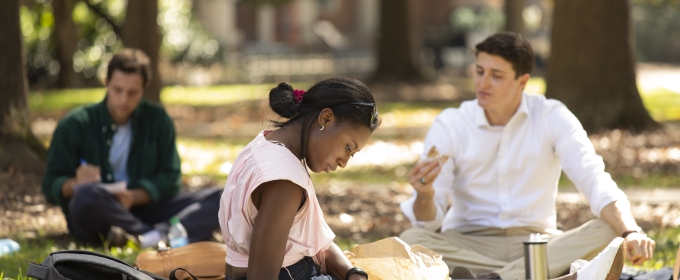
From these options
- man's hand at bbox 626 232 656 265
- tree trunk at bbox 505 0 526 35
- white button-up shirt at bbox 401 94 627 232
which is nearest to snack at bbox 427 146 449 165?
white button-up shirt at bbox 401 94 627 232

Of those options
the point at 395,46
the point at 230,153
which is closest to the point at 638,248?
the point at 230,153

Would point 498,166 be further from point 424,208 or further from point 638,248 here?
point 638,248

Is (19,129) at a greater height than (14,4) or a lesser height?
lesser

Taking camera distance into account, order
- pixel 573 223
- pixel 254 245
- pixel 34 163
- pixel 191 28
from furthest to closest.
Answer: pixel 191 28, pixel 34 163, pixel 573 223, pixel 254 245

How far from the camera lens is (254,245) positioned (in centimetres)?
302

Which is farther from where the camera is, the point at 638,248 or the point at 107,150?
→ the point at 107,150

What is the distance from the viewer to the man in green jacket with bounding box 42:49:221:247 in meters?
5.55

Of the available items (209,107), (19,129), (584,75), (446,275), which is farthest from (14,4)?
(209,107)

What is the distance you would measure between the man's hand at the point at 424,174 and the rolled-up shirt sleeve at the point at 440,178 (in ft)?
1.10

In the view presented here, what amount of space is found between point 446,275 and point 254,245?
1066mm

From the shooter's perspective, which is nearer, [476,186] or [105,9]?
[476,186]

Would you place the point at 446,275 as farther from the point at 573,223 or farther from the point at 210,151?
the point at 210,151

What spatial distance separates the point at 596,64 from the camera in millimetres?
11211

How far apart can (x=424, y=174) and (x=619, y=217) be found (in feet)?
3.24
